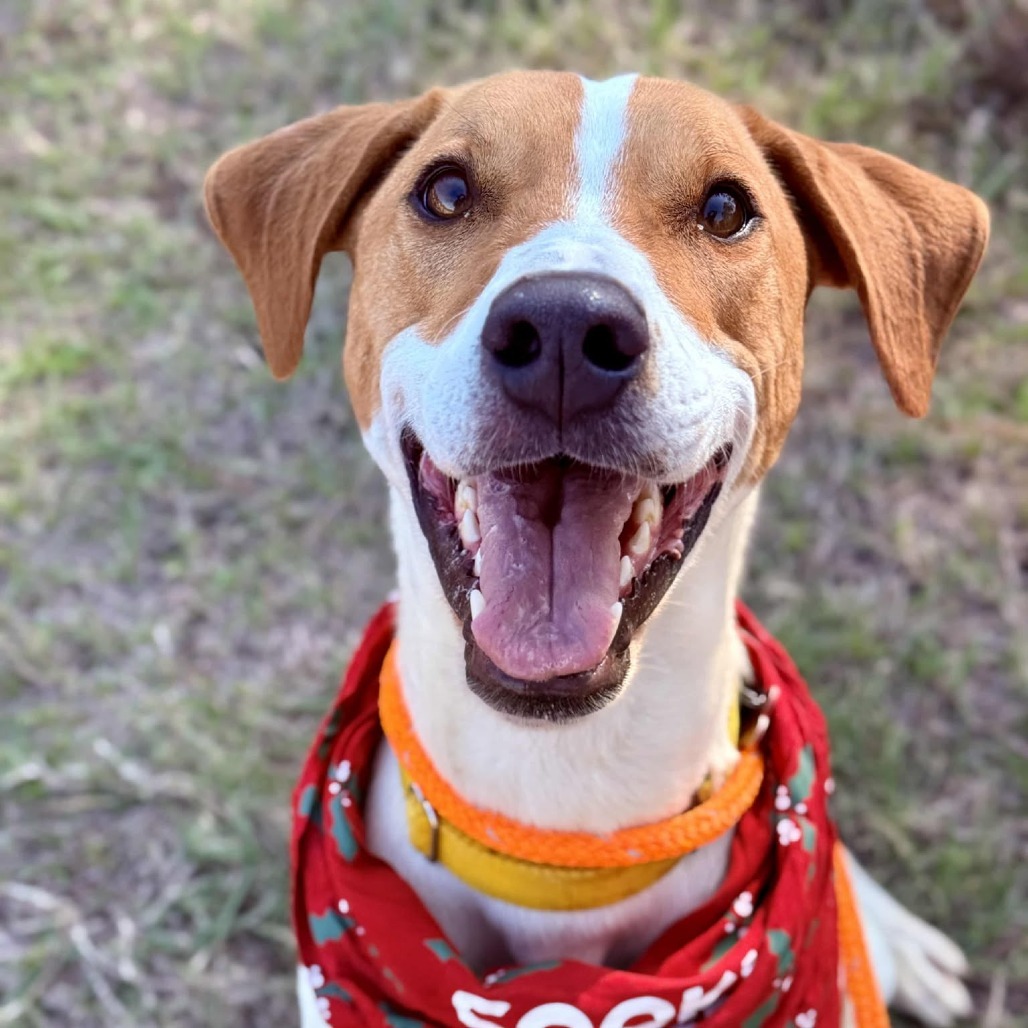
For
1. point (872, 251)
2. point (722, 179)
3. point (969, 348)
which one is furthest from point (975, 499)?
point (722, 179)

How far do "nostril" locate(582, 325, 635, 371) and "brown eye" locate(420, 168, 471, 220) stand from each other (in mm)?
577

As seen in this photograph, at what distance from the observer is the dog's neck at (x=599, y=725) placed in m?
2.13

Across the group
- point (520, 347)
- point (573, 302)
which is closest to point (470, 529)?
point (520, 347)

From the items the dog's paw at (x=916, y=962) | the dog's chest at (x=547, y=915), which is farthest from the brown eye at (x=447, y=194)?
the dog's paw at (x=916, y=962)

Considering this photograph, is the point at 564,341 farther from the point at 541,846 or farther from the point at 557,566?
the point at 541,846

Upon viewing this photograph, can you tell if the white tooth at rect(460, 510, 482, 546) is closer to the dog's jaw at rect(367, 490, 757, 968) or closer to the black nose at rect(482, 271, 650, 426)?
the dog's jaw at rect(367, 490, 757, 968)

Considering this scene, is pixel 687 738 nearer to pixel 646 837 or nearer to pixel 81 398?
pixel 646 837

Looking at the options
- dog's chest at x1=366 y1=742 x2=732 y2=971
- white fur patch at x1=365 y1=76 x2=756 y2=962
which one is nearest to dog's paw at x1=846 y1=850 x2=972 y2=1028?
Answer: dog's chest at x1=366 y1=742 x2=732 y2=971

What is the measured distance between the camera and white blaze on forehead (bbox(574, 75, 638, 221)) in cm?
196

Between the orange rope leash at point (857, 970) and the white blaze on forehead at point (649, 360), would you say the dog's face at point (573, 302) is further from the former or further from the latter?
the orange rope leash at point (857, 970)

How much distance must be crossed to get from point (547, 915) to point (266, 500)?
2383 millimetres

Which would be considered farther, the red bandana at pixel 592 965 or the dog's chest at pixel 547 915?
the dog's chest at pixel 547 915

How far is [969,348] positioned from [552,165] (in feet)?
10.2

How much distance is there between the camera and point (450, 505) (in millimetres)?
2023
